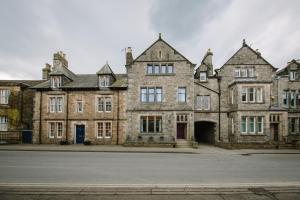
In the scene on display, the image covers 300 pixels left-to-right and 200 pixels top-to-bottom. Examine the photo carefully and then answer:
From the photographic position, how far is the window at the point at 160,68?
89.3ft

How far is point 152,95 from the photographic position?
27078mm

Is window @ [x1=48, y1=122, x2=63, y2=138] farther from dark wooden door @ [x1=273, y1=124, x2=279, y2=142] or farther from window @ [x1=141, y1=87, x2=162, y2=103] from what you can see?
dark wooden door @ [x1=273, y1=124, x2=279, y2=142]

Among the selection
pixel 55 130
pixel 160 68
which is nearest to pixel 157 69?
pixel 160 68

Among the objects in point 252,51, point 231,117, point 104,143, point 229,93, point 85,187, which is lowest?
point 104,143

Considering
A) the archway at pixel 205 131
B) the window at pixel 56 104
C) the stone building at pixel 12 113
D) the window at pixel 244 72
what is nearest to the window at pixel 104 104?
the window at pixel 56 104

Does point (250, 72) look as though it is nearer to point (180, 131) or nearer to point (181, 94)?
point (181, 94)

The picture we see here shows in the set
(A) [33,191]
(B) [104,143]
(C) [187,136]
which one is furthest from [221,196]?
(B) [104,143]

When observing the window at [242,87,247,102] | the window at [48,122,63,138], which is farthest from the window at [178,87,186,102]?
the window at [48,122,63,138]

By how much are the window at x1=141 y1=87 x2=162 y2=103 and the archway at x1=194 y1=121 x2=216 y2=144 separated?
31.3 feet

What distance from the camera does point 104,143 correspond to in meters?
26.9

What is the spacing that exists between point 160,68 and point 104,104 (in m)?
9.13

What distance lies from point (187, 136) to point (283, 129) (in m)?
12.8

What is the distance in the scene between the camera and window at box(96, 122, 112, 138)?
27.2 meters

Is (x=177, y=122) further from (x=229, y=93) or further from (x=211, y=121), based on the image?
(x=229, y=93)
